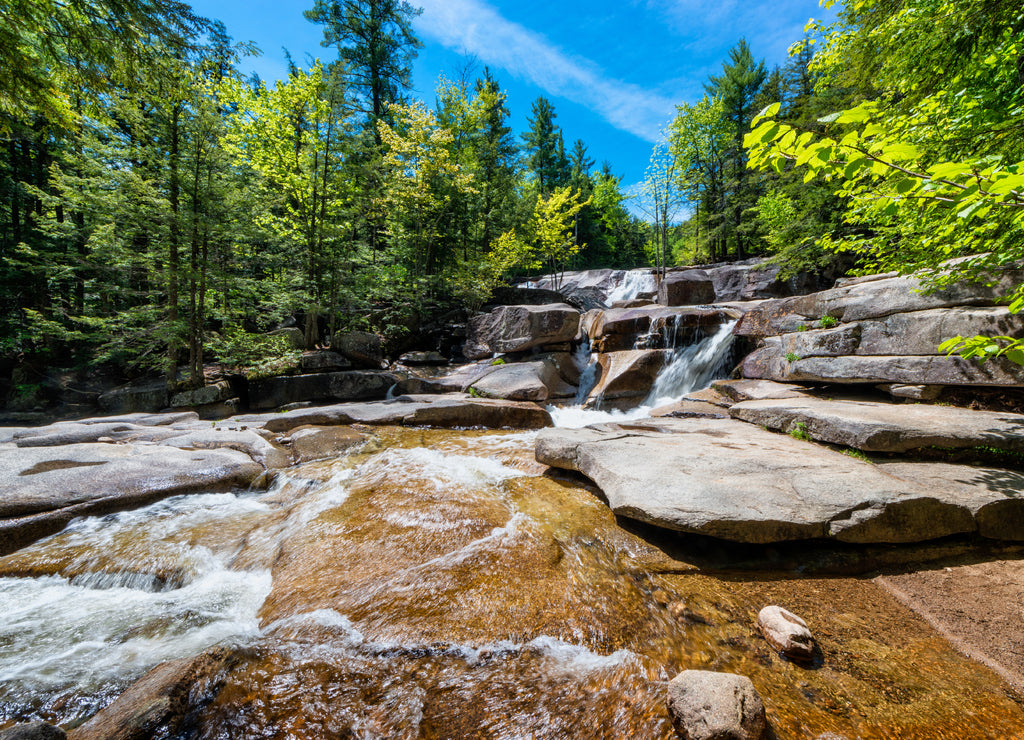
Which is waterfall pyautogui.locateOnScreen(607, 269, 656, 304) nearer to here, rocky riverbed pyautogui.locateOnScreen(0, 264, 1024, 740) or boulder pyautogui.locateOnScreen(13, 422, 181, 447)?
rocky riverbed pyautogui.locateOnScreen(0, 264, 1024, 740)

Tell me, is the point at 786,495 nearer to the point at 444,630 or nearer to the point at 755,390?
the point at 444,630

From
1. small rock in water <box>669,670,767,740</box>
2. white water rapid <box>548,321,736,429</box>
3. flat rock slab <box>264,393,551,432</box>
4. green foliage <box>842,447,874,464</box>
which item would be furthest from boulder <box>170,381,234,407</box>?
green foliage <box>842,447,874,464</box>

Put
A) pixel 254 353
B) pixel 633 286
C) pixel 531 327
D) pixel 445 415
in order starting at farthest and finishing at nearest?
pixel 633 286, pixel 531 327, pixel 254 353, pixel 445 415

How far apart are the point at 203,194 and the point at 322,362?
5.86 metres

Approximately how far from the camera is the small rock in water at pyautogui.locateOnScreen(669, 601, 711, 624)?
8.66 feet

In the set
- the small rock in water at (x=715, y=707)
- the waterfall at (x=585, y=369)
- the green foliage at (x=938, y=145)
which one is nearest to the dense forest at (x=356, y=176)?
the green foliage at (x=938, y=145)

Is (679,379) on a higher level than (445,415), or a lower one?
higher

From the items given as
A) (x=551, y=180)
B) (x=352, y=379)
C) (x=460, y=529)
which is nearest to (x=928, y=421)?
(x=460, y=529)

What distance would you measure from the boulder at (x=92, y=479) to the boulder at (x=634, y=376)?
28.2 ft

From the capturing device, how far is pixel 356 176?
14734 millimetres

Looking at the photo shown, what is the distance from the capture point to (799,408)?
557cm

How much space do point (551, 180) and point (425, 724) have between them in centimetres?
3842

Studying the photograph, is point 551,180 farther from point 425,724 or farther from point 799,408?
point 425,724

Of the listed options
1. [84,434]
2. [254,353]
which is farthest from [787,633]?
[254,353]
